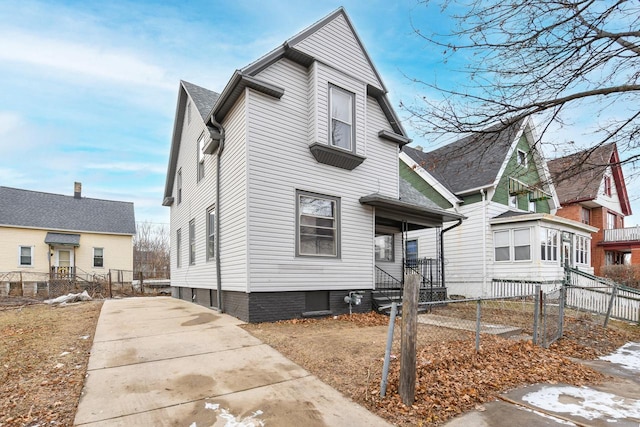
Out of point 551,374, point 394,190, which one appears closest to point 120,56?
point 394,190

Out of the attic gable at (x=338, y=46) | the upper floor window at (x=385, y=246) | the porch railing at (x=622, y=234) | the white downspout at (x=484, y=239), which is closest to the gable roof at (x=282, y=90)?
the attic gable at (x=338, y=46)

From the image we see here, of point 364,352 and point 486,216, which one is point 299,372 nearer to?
point 364,352

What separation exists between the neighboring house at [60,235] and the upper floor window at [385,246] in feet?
61.7

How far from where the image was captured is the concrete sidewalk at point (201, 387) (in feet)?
10.8

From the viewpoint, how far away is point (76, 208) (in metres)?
24.9

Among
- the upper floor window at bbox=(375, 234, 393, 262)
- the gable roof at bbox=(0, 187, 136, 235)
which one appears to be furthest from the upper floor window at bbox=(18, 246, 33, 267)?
the upper floor window at bbox=(375, 234, 393, 262)

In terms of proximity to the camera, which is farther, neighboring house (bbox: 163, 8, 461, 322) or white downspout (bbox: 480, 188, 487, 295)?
white downspout (bbox: 480, 188, 487, 295)

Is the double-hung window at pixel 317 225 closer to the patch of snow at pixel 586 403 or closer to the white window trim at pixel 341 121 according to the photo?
the white window trim at pixel 341 121

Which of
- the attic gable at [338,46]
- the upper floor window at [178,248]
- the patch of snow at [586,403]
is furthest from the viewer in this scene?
the upper floor window at [178,248]

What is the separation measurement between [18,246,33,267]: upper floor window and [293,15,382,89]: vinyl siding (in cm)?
2341

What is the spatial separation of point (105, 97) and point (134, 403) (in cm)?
1426

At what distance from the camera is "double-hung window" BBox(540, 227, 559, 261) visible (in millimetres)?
15328

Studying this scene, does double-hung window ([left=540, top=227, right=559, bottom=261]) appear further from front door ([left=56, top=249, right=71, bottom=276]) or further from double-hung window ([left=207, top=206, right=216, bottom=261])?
front door ([left=56, top=249, right=71, bottom=276])

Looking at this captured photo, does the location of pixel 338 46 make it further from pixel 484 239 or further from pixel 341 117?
pixel 484 239
